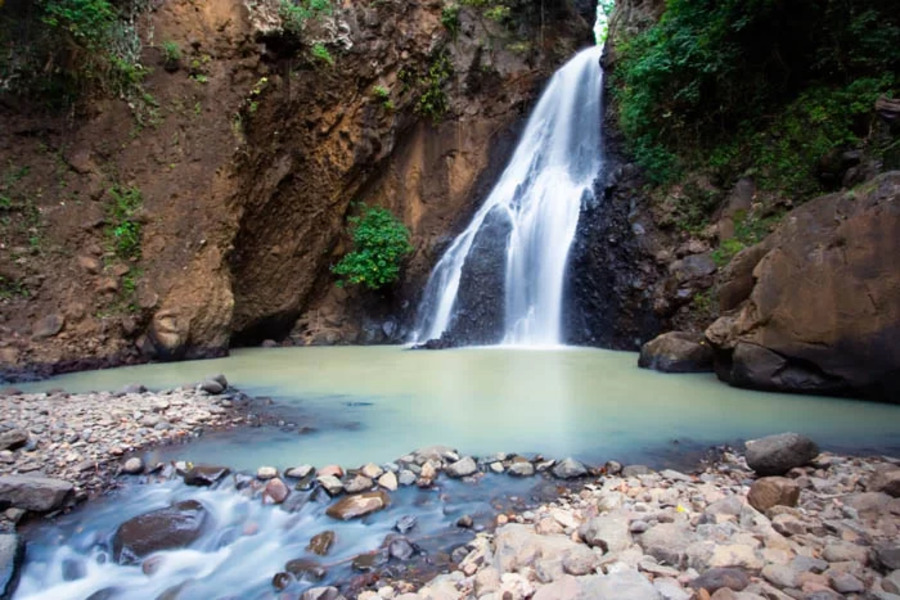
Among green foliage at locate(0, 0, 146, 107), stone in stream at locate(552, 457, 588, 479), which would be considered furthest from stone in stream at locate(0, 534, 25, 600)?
green foliage at locate(0, 0, 146, 107)

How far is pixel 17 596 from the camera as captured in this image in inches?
101

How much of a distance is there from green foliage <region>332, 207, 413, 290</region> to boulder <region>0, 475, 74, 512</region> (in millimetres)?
10068

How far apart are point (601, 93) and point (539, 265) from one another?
5.75 metres

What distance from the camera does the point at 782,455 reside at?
329 centimetres

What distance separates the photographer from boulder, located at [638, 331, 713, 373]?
24.5 ft

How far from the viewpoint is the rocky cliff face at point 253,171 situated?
29.1 feet

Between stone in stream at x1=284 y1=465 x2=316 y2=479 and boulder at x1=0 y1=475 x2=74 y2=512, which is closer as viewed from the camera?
boulder at x1=0 y1=475 x2=74 y2=512

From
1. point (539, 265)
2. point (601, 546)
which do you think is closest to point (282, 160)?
point (539, 265)

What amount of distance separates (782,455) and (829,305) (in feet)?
10.0

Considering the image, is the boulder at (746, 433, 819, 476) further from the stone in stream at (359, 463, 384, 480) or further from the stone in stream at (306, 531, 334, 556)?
the stone in stream at (306, 531, 334, 556)

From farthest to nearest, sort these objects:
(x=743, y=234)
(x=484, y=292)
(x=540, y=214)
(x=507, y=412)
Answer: (x=540, y=214), (x=484, y=292), (x=743, y=234), (x=507, y=412)

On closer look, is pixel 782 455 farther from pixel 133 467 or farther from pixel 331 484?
pixel 133 467

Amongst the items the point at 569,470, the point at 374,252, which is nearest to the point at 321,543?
the point at 569,470

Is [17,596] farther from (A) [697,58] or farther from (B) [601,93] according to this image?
(B) [601,93]
